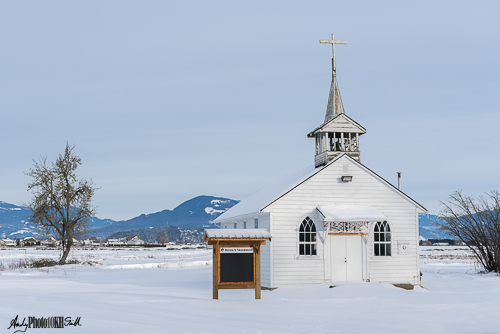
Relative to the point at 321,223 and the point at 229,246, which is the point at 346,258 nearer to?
the point at 321,223

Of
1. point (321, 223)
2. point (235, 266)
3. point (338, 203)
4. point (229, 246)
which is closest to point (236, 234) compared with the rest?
point (229, 246)

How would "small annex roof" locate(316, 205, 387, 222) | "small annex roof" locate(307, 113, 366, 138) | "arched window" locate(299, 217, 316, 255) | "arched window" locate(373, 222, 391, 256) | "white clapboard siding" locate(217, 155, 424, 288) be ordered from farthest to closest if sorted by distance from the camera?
"small annex roof" locate(307, 113, 366, 138) → "arched window" locate(373, 222, 391, 256) → "arched window" locate(299, 217, 316, 255) → "white clapboard siding" locate(217, 155, 424, 288) → "small annex roof" locate(316, 205, 387, 222)

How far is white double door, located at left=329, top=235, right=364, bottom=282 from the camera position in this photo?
73.3ft

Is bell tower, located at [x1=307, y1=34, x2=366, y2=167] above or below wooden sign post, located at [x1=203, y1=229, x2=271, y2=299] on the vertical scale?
above

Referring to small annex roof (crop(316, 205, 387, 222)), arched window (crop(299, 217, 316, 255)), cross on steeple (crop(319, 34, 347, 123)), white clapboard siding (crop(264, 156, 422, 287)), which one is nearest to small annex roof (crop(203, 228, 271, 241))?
white clapboard siding (crop(264, 156, 422, 287))

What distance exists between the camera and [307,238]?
2238 centimetres

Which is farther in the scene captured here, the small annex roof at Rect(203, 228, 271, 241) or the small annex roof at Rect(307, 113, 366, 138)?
the small annex roof at Rect(307, 113, 366, 138)

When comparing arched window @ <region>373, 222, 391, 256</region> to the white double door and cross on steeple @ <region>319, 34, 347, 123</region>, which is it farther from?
cross on steeple @ <region>319, 34, 347, 123</region>

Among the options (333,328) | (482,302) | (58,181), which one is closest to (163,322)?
(333,328)

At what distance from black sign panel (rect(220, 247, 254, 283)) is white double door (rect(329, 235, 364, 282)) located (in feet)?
17.4

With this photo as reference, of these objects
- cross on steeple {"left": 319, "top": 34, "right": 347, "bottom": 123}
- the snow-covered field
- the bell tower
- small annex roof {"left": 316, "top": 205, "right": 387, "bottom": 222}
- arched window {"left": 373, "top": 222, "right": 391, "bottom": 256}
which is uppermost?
cross on steeple {"left": 319, "top": 34, "right": 347, "bottom": 123}

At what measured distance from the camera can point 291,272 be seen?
864 inches

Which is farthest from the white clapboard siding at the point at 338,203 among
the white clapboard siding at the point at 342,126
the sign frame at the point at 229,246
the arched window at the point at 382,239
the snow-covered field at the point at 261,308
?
the sign frame at the point at 229,246

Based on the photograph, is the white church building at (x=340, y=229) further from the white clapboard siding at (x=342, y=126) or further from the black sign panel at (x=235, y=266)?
the black sign panel at (x=235, y=266)
